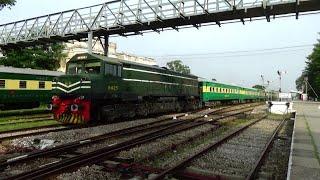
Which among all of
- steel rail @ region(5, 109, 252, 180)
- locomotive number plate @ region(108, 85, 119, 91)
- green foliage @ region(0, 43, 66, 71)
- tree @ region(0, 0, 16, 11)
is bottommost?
steel rail @ region(5, 109, 252, 180)

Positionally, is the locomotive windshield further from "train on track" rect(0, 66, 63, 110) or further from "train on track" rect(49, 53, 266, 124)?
"train on track" rect(0, 66, 63, 110)

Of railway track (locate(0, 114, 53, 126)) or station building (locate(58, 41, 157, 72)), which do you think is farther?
station building (locate(58, 41, 157, 72))

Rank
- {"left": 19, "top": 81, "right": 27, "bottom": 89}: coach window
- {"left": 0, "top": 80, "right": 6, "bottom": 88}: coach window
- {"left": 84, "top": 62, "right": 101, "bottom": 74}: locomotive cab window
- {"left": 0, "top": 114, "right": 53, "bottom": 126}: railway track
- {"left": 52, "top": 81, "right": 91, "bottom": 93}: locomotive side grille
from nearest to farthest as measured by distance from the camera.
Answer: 1. {"left": 52, "top": 81, "right": 91, "bottom": 93}: locomotive side grille
2. {"left": 84, "top": 62, "right": 101, "bottom": 74}: locomotive cab window
3. {"left": 0, "top": 114, "right": 53, "bottom": 126}: railway track
4. {"left": 0, "top": 80, "right": 6, "bottom": 88}: coach window
5. {"left": 19, "top": 81, "right": 27, "bottom": 89}: coach window

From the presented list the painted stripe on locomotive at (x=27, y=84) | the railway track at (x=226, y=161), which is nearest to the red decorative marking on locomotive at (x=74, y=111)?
the railway track at (x=226, y=161)

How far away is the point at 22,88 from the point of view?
26859 mm

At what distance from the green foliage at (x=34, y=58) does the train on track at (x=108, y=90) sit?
2604 centimetres

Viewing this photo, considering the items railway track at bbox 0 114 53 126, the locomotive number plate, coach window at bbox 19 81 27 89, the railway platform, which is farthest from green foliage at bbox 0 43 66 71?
the railway platform

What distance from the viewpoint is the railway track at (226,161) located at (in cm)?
884

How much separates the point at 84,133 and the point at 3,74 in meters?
12.0

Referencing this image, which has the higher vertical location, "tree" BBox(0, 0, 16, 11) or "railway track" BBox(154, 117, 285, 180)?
"tree" BBox(0, 0, 16, 11)

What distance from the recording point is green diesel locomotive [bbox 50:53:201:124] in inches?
730

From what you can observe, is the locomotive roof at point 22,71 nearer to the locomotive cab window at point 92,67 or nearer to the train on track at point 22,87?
the train on track at point 22,87

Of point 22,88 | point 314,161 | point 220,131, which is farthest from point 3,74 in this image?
point 314,161

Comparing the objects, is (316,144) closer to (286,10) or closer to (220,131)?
(220,131)
